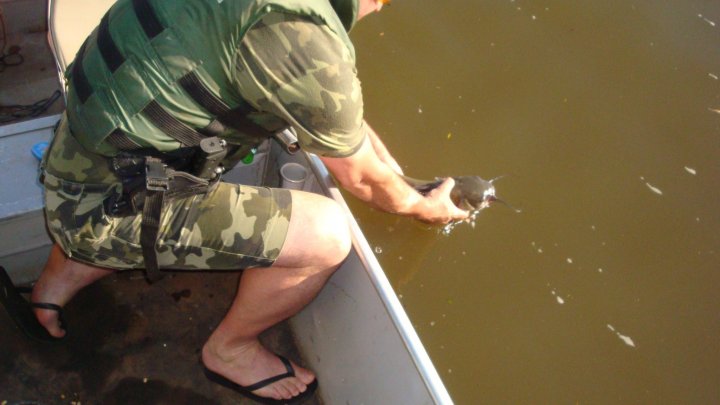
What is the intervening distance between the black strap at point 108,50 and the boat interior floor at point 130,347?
1.17 m

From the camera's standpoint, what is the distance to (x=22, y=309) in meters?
2.00

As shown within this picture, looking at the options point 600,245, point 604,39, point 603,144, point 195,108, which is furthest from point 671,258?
point 195,108

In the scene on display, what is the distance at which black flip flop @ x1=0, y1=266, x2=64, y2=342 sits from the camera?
76.5 inches

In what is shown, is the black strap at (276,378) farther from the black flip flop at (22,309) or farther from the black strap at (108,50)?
the black strap at (108,50)

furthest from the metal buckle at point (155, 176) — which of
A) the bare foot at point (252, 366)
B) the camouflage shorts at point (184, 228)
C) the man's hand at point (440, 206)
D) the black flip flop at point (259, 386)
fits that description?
the man's hand at point (440, 206)

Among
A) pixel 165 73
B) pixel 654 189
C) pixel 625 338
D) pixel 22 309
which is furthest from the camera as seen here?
pixel 654 189

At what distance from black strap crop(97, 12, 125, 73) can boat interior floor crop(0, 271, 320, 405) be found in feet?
3.83

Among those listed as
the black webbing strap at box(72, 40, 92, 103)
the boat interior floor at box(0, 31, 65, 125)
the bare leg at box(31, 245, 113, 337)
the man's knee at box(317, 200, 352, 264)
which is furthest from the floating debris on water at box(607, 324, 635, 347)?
the boat interior floor at box(0, 31, 65, 125)

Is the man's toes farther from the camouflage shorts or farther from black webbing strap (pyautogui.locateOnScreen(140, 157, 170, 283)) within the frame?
black webbing strap (pyautogui.locateOnScreen(140, 157, 170, 283))

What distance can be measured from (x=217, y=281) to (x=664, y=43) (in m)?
3.42

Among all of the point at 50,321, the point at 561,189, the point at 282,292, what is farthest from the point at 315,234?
the point at 561,189

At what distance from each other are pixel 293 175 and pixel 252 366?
0.68m

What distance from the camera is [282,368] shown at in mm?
A: 2123

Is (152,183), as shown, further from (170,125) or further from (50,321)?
(50,321)
